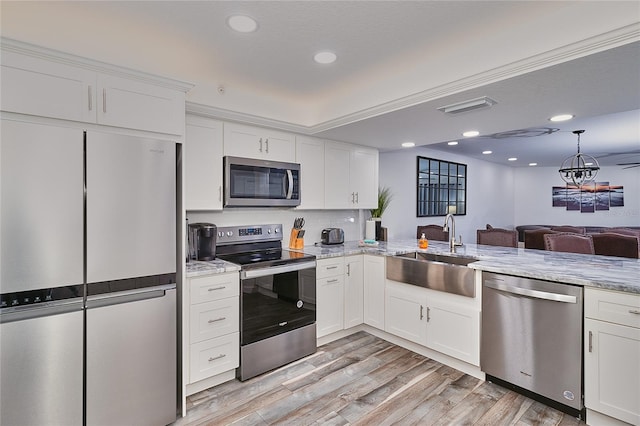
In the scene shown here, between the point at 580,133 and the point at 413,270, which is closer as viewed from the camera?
the point at 413,270

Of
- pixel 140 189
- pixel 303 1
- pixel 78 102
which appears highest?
pixel 303 1

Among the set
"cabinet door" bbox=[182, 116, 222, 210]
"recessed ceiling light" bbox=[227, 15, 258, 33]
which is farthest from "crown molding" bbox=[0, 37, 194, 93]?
"cabinet door" bbox=[182, 116, 222, 210]

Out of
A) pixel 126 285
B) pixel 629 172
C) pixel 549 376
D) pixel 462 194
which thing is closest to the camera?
pixel 126 285

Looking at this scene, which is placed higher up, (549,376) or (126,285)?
(126,285)

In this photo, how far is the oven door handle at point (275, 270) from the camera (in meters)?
2.48

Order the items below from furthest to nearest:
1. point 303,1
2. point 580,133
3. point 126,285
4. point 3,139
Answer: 1. point 580,133
2. point 126,285
3. point 303,1
4. point 3,139

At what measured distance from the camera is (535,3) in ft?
5.68

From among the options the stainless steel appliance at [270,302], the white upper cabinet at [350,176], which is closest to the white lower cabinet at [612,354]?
the stainless steel appliance at [270,302]

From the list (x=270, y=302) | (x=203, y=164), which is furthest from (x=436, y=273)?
(x=203, y=164)

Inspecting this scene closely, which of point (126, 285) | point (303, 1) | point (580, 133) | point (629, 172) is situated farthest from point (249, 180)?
point (629, 172)

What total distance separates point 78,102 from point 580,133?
20.2ft

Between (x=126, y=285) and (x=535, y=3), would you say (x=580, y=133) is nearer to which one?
(x=535, y=3)

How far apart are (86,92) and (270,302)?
1888mm

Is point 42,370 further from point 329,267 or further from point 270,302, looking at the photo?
point 329,267
